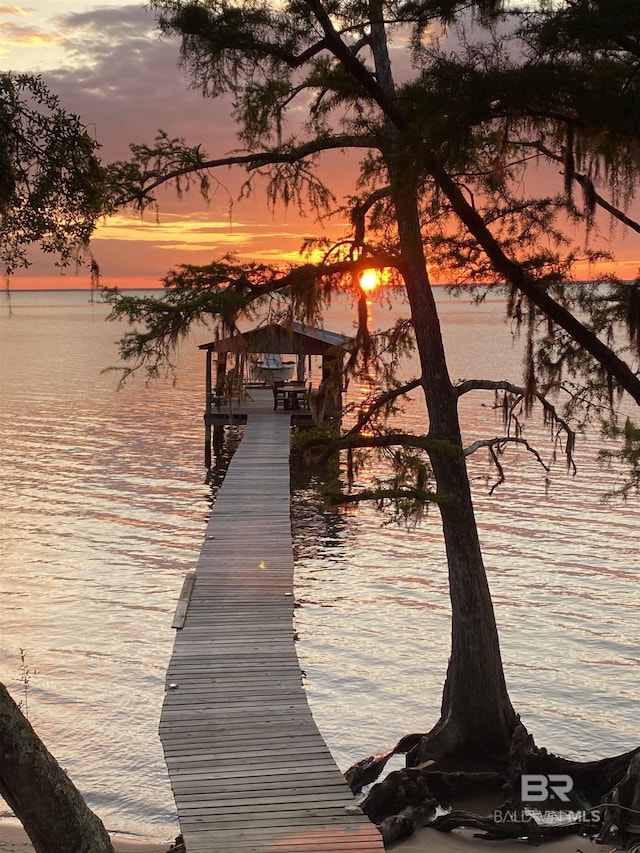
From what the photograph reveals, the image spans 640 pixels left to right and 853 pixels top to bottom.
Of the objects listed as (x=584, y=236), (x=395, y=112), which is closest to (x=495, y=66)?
(x=395, y=112)

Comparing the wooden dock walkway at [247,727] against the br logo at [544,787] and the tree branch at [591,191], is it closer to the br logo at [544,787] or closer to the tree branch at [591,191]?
the br logo at [544,787]

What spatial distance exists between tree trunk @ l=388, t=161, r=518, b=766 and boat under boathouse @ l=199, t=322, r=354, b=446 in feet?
4.01

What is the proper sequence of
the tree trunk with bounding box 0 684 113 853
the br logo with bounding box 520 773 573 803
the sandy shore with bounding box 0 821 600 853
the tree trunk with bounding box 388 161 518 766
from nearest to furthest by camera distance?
the tree trunk with bounding box 0 684 113 853, the sandy shore with bounding box 0 821 600 853, the br logo with bounding box 520 773 573 803, the tree trunk with bounding box 388 161 518 766

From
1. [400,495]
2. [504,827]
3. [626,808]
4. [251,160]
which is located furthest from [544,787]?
[251,160]

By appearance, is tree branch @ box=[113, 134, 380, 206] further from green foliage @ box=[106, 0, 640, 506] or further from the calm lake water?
the calm lake water

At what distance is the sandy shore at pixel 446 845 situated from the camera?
9797 millimetres

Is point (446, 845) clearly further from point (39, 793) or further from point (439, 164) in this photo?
point (439, 164)

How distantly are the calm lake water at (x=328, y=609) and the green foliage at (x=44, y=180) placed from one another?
80cm

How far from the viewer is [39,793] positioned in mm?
6629

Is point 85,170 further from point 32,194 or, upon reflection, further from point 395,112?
point 395,112

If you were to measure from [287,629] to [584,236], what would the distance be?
23.9ft

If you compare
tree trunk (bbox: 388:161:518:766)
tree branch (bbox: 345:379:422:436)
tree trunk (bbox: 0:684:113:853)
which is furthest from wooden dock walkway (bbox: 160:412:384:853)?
tree branch (bbox: 345:379:422:436)

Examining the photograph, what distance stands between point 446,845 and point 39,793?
205 inches

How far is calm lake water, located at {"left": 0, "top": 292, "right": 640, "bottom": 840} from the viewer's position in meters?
14.0
